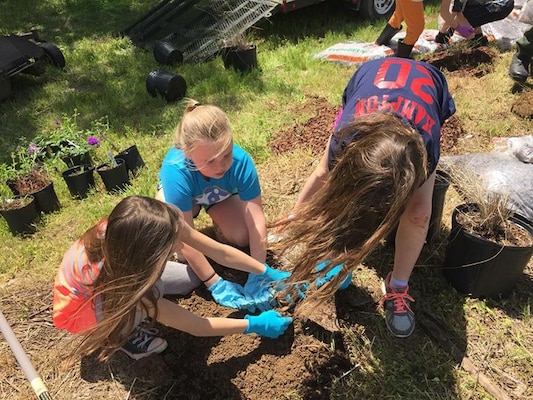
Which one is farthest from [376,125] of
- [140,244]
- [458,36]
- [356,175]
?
[458,36]

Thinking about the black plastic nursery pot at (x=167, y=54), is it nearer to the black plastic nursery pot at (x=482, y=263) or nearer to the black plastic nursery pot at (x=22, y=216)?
the black plastic nursery pot at (x=22, y=216)

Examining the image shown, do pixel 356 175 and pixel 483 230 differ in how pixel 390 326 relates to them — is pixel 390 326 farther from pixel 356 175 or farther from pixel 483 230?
pixel 356 175

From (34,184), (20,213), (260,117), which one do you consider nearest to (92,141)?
(34,184)

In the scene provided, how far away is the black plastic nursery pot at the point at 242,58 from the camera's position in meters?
4.79

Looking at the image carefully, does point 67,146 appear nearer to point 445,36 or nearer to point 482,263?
point 482,263

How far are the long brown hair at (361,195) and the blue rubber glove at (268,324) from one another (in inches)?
15.5

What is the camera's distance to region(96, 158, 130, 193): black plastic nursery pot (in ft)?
10.8

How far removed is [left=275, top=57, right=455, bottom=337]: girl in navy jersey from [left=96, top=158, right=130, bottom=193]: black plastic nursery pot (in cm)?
175

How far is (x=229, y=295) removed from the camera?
235cm

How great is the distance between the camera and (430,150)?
189cm

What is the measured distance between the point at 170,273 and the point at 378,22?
16.3ft

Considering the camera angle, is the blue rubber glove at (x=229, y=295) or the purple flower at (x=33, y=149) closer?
the blue rubber glove at (x=229, y=295)

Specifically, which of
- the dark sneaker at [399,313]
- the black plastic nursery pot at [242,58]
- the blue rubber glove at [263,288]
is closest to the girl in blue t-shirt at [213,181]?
the blue rubber glove at [263,288]

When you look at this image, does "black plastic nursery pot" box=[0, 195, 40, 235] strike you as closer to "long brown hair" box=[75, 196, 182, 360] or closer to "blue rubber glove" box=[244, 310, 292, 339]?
"long brown hair" box=[75, 196, 182, 360]
